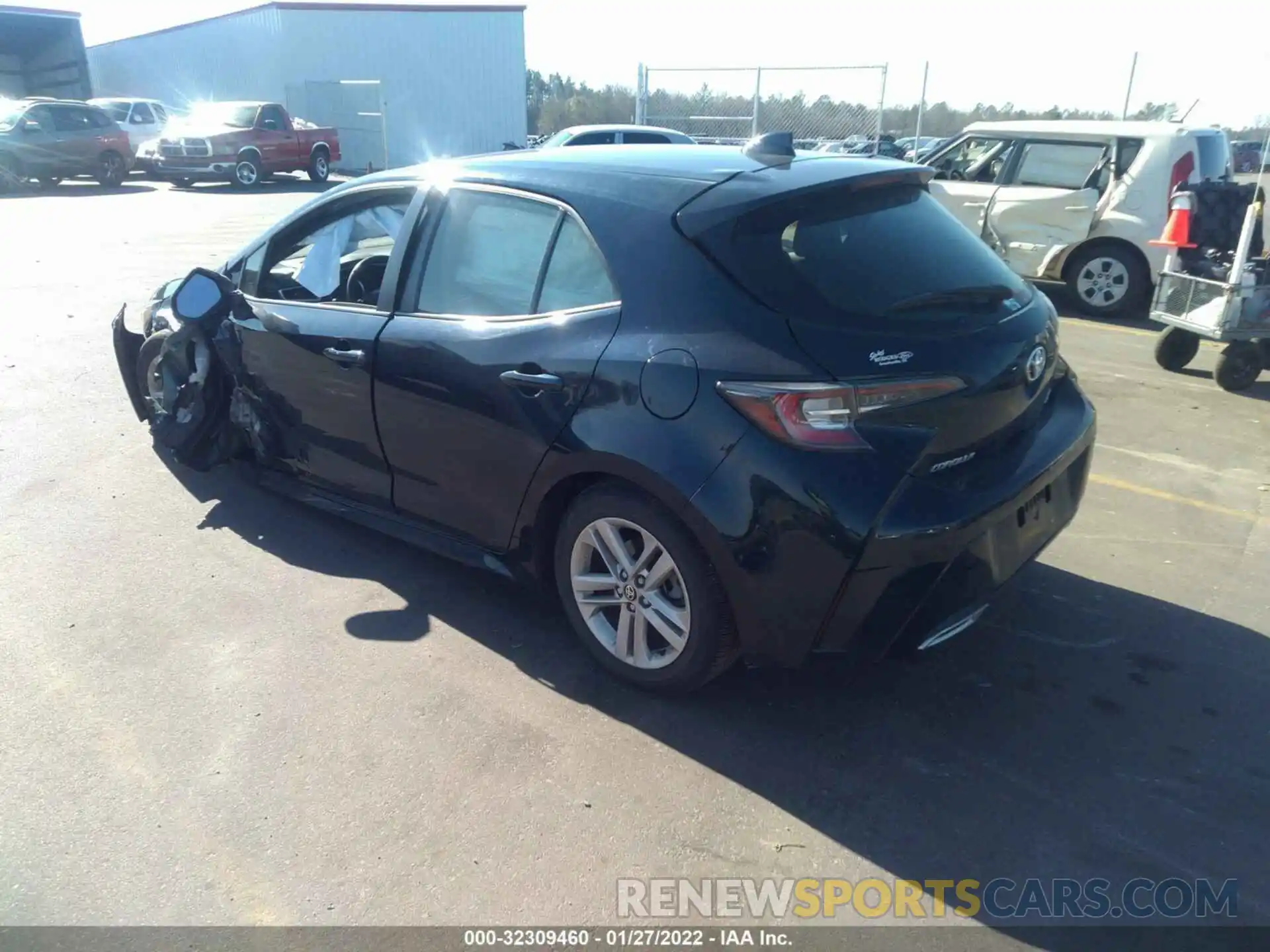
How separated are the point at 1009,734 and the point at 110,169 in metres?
26.1

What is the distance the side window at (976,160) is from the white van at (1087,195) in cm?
1

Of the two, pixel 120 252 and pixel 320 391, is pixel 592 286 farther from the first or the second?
pixel 120 252

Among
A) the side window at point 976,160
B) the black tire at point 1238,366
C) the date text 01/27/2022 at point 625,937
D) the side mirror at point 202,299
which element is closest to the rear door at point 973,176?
the side window at point 976,160

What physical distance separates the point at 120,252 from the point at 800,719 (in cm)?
1320

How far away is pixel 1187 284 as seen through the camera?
7133 mm

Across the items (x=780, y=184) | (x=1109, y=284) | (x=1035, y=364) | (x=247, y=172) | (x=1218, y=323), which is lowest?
(x=247, y=172)

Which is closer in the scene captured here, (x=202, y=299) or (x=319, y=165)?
(x=202, y=299)

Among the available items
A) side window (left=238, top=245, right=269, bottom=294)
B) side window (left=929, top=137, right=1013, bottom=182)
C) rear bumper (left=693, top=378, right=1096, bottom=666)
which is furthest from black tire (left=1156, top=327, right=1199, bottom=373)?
side window (left=238, top=245, right=269, bottom=294)

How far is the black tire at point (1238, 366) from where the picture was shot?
22.4 feet

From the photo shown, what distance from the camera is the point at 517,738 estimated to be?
318 centimetres

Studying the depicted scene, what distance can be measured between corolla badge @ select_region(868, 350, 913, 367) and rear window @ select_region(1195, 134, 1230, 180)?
7.79 metres

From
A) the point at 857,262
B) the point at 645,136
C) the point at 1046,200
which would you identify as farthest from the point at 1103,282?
the point at 645,136

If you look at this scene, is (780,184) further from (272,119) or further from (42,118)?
(42,118)

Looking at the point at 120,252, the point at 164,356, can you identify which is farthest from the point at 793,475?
the point at 120,252
